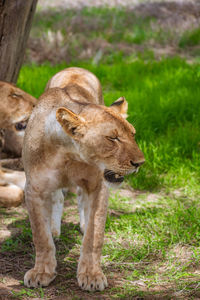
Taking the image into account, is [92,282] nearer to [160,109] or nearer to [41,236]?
[41,236]

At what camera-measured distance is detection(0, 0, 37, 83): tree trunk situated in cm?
474

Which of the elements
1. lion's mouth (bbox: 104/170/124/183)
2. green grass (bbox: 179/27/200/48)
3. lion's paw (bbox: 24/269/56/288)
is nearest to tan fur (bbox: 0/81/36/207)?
lion's paw (bbox: 24/269/56/288)

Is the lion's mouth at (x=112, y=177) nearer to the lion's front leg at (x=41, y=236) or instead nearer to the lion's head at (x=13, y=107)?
the lion's front leg at (x=41, y=236)

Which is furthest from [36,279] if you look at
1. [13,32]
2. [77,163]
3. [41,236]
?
[13,32]

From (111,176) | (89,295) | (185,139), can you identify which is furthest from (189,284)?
(185,139)

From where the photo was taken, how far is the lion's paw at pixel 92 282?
2.94 metres

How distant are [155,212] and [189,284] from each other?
116cm

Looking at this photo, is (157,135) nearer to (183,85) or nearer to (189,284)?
(183,85)

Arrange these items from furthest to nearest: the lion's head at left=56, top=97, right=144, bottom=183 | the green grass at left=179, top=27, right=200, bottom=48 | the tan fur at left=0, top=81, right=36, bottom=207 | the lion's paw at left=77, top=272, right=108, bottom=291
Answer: the green grass at left=179, top=27, right=200, bottom=48 → the tan fur at left=0, top=81, right=36, bottom=207 → the lion's paw at left=77, top=272, right=108, bottom=291 → the lion's head at left=56, top=97, right=144, bottom=183

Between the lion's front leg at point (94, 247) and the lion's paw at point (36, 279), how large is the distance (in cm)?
19

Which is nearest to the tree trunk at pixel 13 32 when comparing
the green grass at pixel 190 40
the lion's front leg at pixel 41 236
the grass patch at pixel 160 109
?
the grass patch at pixel 160 109

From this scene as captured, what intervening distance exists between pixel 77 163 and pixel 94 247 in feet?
1.74

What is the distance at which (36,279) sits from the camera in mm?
3010

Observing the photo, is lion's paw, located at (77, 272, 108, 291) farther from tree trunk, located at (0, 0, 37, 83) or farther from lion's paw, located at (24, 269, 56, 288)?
tree trunk, located at (0, 0, 37, 83)
